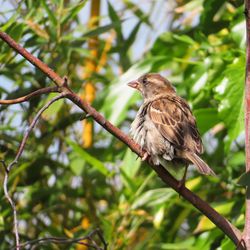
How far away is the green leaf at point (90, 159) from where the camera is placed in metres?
3.72

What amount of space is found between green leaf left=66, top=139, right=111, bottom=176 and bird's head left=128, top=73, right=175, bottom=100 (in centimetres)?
41

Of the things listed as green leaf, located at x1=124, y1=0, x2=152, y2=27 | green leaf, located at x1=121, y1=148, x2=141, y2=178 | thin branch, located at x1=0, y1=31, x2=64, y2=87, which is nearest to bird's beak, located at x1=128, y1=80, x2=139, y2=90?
green leaf, located at x1=121, y1=148, x2=141, y2=178

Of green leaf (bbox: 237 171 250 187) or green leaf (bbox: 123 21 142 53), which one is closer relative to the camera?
green leaf (bbox: 237 171 250 187)

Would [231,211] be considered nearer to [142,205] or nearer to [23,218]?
[142,205]

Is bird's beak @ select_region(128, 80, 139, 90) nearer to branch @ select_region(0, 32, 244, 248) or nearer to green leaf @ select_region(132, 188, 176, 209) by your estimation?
green leaf @ select_region(132, 188, 176, 209)

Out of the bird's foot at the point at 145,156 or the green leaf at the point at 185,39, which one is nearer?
the bird's foot at the point at 145,156

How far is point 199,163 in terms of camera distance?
2.94m

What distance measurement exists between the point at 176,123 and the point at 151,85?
24.2 inches

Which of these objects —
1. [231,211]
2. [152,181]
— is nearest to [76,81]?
[152,181]

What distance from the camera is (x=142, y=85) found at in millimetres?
3867

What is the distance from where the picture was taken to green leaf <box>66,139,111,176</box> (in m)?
3.72

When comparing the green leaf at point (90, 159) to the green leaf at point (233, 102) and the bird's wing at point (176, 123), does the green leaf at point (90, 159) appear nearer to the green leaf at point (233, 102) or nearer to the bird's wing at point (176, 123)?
the bird's wing at point (176, 123)

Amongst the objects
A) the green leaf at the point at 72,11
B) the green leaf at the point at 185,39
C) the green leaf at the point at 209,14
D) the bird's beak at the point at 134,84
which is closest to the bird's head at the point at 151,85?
the bird's beak at the point at 134,84

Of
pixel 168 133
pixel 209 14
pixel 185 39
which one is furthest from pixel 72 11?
pixel 168 133
